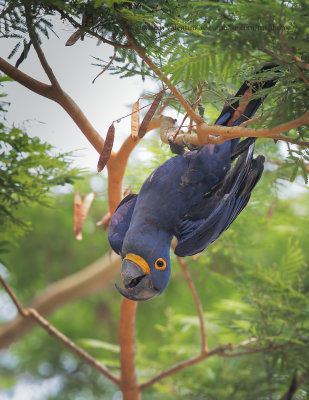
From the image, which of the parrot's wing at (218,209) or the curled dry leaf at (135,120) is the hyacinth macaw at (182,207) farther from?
the curled dry leaf at (135,120)

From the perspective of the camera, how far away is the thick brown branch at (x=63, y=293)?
4427 mm

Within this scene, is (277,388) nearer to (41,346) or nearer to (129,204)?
(129,204)

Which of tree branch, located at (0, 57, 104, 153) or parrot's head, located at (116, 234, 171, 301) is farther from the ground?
tree branch, located at (0, 57, 104, 153)

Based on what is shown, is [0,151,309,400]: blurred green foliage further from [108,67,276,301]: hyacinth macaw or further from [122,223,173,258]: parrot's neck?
[122,223,173,258]: parrot's neck

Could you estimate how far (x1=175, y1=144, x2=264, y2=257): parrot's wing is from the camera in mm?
1807

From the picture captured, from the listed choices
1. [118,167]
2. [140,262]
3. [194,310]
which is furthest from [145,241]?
[194,310]

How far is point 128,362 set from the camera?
2707 millimetres

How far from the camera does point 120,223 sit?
1.93 metres

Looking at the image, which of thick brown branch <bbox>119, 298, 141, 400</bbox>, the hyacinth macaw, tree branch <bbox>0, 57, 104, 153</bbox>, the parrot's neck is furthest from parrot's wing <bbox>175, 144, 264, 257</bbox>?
thick brown branch <bbox>119, 298, 141, 400</bbox>

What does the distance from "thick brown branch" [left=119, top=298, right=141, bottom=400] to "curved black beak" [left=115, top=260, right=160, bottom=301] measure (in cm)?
86

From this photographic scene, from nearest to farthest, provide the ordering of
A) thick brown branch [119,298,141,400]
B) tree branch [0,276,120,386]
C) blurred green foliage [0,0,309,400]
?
blurred green foliage [0,0,309,400] < thick brown branch [119,298,141,400] < tree branch [0,276,120,386]

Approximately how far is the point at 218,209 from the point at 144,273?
1.30 ft

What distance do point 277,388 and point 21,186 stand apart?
83.9 inches

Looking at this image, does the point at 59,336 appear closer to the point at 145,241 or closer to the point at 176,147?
the point at 145,241
